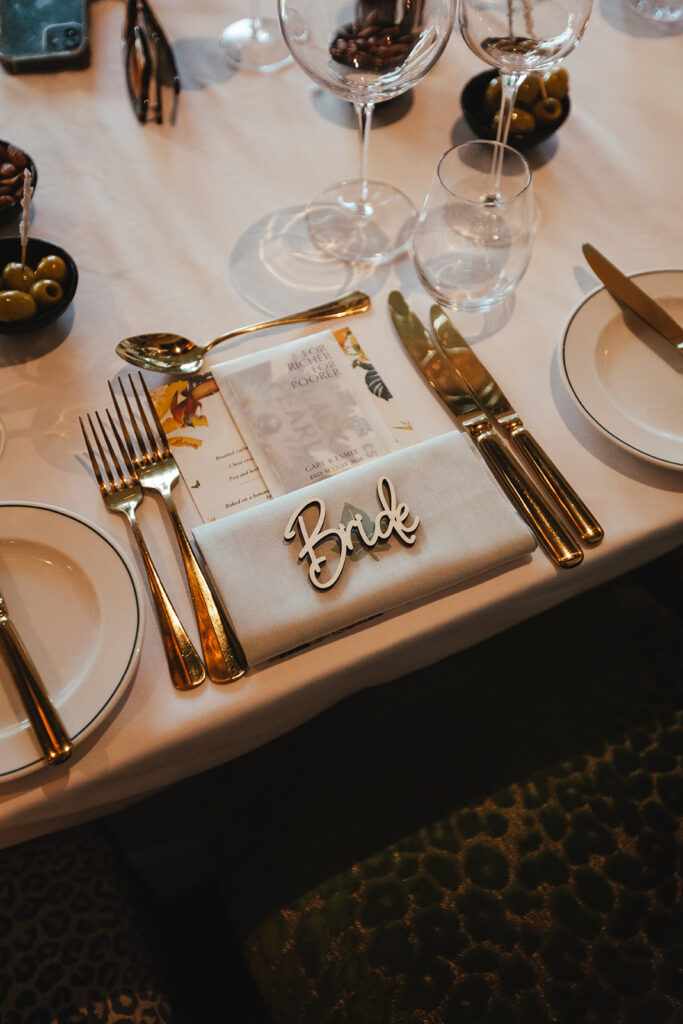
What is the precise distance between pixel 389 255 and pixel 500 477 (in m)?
0.34

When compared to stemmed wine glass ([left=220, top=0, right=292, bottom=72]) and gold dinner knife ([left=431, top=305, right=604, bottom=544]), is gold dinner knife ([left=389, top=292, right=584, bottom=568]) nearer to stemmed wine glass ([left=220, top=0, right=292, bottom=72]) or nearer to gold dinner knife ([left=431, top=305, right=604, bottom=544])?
gold dinner knife ([left=431, top=305, right=604, bottom=544])

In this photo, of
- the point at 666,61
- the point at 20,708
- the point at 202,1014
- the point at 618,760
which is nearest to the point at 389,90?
the point at 666,61

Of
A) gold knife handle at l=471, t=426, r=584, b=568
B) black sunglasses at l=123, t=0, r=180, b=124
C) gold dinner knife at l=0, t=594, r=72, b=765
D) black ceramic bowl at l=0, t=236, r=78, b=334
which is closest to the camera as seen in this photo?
gold dinner knife at l=0, t=594, r=72, b=765

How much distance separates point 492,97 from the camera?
39.1 inches

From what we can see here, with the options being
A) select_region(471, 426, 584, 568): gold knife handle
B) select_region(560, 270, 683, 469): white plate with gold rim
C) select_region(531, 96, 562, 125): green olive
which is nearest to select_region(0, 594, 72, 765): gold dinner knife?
select_region(471, 426, 584, 568): gold knife handle

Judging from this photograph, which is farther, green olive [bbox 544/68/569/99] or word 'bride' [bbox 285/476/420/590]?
green olive [bbox 544/68/569/99]

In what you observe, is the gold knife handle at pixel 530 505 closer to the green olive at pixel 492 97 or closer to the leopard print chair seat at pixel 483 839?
the leopard print chair seat at pixel 483 839

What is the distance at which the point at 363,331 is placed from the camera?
86 centimetres

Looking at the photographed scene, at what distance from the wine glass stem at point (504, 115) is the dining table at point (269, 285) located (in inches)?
3.7

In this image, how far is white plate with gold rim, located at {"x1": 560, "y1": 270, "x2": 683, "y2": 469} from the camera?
75cm

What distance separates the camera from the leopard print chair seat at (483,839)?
82 centimetres

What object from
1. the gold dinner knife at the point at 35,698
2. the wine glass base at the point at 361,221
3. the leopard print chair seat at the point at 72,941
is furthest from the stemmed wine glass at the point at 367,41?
the leopard print chair seat at the point at 72,941

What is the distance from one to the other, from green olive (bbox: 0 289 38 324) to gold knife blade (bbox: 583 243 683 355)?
0.62 meters

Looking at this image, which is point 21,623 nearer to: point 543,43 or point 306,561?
point 306,561
